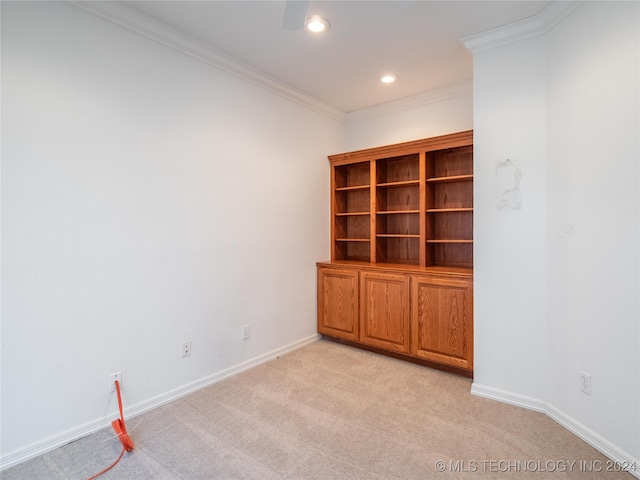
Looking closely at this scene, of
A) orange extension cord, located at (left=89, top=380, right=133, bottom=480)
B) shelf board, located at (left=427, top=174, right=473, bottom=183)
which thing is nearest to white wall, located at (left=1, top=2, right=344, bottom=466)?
orange extension cord, located at (left=89, top=380, right=133, bottom=480)

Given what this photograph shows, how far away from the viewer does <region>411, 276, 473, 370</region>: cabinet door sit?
9.14ft

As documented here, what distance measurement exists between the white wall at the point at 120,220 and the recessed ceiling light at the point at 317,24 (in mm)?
878

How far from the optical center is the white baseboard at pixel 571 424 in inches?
69.7

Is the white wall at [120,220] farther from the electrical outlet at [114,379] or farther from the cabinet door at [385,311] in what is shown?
the cabinet door at [385,311]

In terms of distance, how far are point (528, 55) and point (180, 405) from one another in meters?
3.49

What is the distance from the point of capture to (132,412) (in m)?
2.30

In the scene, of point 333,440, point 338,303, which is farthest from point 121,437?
point 338,303

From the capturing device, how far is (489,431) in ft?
6.91

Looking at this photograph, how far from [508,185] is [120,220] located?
2.68 meters

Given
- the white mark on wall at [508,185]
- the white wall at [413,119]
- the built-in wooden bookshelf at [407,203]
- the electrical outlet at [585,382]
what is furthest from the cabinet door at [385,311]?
Result: the white wall at [413,119]

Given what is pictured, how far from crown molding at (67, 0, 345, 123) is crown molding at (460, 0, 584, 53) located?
1.65 m

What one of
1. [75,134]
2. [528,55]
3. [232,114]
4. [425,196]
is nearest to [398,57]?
[528,55]

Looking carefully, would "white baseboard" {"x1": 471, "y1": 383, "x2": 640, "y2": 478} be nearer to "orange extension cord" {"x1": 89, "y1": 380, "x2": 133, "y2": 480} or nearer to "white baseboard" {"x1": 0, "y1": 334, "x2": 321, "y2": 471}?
"white baseboard" {"x1": 0, "y1": 334, "x2": 321, "y2": 471}

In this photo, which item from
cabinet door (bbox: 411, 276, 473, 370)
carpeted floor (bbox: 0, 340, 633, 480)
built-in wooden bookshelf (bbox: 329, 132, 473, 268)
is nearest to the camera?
carpeted floor (bbox: 0, 340, 633, 480)
